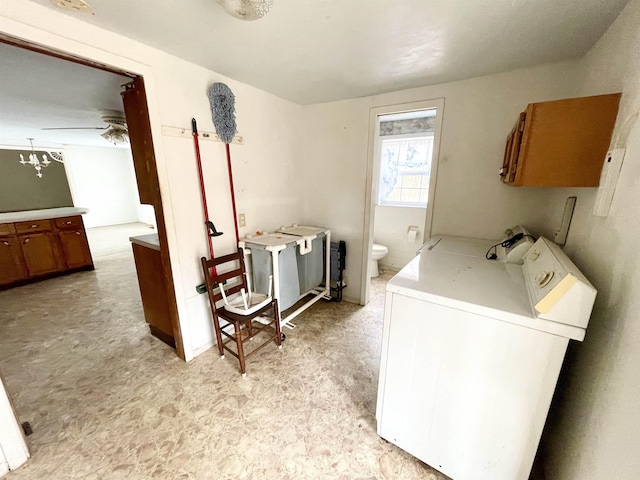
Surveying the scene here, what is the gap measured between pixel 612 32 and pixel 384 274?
9.81 feet

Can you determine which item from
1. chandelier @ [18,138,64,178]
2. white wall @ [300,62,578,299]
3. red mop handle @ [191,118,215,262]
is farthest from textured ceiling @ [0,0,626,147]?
chandelier @ [18,138,64,178]

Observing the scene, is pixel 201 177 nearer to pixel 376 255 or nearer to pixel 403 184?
pixel 376 255

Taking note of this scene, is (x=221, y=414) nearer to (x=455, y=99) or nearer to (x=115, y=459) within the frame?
(x=115, y=459)

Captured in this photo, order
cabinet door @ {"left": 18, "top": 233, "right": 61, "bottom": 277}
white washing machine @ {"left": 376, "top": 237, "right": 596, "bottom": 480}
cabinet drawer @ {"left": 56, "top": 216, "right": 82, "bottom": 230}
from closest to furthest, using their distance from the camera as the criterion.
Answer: white washing machine @ {"left": 376, "top": 237, "right": 596, "bottom": 480}
cabinet door @ {"left": 18, "top": 233, "right": 61, "bottom": 277}
cabinet drawer @ {"left": 56, "top": 216, "right": 82, "bottom": 230}

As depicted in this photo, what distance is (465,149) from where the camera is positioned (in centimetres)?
200

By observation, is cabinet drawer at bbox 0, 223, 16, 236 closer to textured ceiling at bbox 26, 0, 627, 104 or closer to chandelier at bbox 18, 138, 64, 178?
chandelier at bbox 18, 138, 64, 178

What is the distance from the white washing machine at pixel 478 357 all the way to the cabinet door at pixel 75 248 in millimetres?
4800

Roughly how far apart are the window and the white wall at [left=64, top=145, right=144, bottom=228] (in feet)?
20.5

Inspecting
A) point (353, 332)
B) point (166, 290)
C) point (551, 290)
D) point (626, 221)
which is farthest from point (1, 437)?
point (626, 221)

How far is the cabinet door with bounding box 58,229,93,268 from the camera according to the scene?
3602 millimetres

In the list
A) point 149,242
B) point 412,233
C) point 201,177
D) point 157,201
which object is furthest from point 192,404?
point 412,233

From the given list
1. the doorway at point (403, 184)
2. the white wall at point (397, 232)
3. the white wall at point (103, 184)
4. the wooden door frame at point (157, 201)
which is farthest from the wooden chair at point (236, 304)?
the white wall at point (103, 184)

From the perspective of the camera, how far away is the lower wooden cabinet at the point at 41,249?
315cm

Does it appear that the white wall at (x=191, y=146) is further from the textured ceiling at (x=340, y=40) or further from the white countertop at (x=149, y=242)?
the white countertop at (x=149, y=242)
